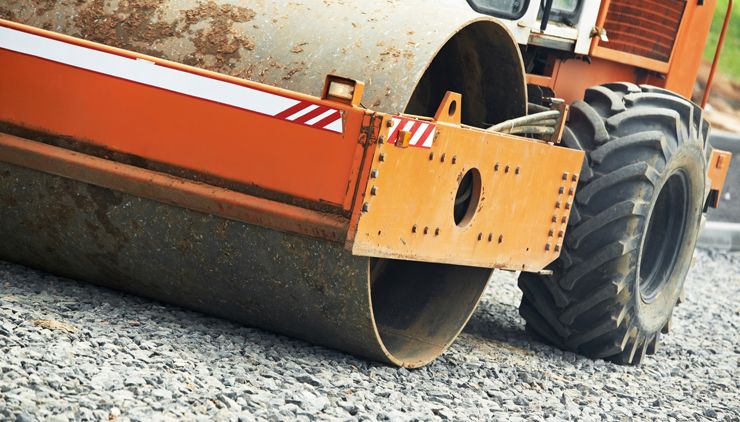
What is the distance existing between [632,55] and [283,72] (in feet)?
9.37

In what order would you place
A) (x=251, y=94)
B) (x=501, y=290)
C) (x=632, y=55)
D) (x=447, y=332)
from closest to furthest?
(x=251, y=94) → (x=447, y=332) → (x=632, y=55) → (x=501, y=290)

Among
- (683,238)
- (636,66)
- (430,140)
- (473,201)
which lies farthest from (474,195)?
(636,66)

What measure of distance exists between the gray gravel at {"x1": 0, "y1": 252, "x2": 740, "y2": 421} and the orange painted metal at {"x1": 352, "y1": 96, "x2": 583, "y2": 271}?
19.9 inches

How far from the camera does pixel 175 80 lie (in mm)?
4289

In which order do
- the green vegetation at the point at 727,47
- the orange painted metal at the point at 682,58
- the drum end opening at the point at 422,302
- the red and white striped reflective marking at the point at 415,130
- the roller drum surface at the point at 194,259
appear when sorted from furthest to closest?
the green vegetation at the point at 727,47 < the orange painted metal at the point at 682,58 < the drum end opening at the point at 422,302 < the roller drum surface at the point at 194,259 < the red and white striped reflective marking at the point at 415,130

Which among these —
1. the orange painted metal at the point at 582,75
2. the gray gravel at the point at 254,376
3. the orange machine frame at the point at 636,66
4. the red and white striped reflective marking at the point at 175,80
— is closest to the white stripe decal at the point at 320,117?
the red and white striped reflective marking at the point at 175,80

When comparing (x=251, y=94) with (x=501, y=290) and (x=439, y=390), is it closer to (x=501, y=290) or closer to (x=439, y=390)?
(x=439, y=390)

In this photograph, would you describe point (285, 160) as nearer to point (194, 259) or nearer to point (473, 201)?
point (194, 259)

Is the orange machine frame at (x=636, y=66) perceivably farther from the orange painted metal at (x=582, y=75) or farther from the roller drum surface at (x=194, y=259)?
the roller drum surface at (x=194, y=259)

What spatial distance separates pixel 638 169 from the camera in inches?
225

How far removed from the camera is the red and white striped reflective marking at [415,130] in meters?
4.09

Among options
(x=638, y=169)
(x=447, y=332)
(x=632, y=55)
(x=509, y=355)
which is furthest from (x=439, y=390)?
(x=632, y=55)

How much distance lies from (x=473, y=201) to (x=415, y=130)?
0.65 m

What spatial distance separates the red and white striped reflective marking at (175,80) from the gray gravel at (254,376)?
89cm
